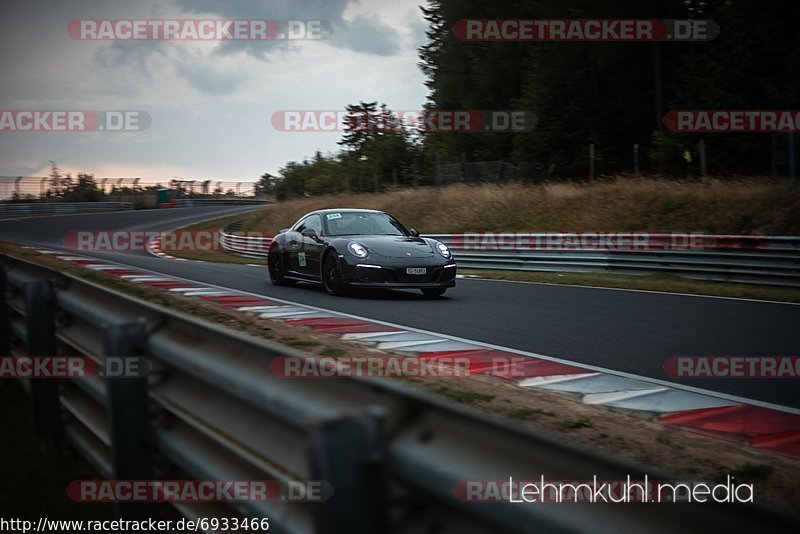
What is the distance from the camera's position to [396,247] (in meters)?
11.4

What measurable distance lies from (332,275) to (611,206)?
14.9 m

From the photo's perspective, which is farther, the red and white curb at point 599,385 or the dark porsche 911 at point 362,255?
the dark porsche 911 at point 362,255

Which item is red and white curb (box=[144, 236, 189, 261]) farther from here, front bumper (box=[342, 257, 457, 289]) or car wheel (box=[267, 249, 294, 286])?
front bumper (box=[342, 257, 457, 289])

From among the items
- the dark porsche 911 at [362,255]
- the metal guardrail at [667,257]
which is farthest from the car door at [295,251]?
the metal guardrail at [667,257]

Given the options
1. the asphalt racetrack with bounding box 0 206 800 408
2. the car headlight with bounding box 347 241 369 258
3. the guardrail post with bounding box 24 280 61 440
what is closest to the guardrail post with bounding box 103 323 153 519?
the guardrail post with bounding box 24 280 61 440

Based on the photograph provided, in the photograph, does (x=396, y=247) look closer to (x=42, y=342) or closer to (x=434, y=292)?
(x=434, y=292)

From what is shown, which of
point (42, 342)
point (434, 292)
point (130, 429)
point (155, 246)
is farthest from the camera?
point (155, 246)

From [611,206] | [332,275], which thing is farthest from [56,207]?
[332,275]

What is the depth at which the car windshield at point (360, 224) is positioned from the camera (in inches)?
480

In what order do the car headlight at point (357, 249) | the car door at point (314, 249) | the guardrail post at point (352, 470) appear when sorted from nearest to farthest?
1. the guardrail post at point (352, 470)
2. the car headlight at point (357, 249)
3. the car door at point (314, 249)

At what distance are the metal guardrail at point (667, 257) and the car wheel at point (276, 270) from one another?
743cm

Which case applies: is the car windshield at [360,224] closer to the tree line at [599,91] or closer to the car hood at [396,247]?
the car hood at [396,247]

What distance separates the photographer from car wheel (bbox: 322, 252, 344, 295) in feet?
37.7

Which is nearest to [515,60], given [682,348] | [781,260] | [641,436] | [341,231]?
[781,260]
